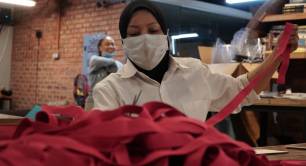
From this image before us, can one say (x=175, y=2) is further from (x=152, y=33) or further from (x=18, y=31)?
(x=152, y=33)

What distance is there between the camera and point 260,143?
11.3 ft

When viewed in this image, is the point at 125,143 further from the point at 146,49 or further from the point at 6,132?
the point at 146,49

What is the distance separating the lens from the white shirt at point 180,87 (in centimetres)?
169

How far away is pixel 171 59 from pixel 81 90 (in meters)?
4.92

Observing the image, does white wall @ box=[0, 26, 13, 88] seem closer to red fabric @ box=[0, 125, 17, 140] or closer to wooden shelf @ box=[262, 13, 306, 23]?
wooden shelf @ box=[262, 13, 306, 23]

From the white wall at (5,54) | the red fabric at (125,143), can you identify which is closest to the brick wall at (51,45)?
the white wall at (5,54)

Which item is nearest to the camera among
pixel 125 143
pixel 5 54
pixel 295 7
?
pixel 125 143

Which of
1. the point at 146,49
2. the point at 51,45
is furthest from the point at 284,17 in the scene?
the point at 51,45

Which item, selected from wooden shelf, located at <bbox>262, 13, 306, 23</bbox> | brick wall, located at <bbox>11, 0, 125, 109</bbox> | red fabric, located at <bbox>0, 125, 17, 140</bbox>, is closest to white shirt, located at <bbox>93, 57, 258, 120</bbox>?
red fabric, located at <bbox>0, 125, 17, 140</bbox>

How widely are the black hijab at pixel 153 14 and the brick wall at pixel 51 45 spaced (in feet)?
14.2

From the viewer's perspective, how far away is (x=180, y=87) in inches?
68.8

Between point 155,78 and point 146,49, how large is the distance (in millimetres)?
148

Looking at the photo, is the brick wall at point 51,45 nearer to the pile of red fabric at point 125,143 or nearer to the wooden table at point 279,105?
the wooden table at point 279,105

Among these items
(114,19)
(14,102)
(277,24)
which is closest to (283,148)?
(277,24)
